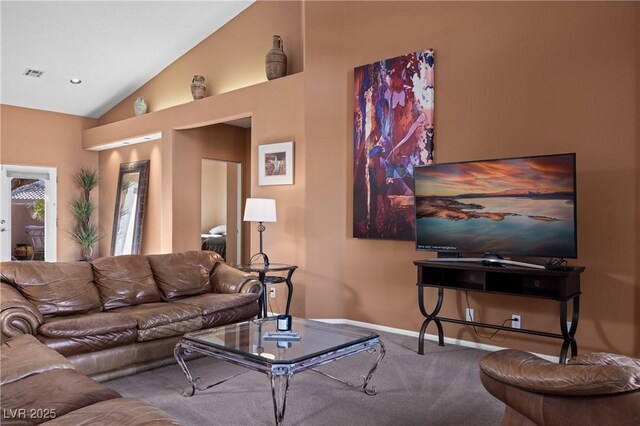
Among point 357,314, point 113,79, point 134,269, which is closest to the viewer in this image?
point 134,269

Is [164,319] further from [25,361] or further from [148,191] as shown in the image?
[148,191]

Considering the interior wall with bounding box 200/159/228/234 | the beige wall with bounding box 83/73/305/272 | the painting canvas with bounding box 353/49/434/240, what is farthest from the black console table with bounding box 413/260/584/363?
the interior wall with bounding box 200/159/228/234

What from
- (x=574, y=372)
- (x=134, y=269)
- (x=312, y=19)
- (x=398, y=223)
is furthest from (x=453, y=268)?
(x=312, y=19)

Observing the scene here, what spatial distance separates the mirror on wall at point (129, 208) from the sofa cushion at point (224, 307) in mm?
3981

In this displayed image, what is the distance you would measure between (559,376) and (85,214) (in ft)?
28.4

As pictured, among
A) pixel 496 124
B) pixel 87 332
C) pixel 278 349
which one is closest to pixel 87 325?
pixel 87 332

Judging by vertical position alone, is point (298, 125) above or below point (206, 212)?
above

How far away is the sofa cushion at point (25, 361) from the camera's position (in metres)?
2.09

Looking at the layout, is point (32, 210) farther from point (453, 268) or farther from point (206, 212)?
point (453, 268)

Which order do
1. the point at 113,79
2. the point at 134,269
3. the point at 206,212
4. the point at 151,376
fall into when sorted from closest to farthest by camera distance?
the point at 151,376 → the point at 134,269 → the point at 113,79 → the point at 206,212

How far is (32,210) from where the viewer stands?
27.7 ft

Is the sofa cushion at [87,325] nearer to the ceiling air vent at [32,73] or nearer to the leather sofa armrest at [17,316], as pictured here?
the leather sofa armrest at [17,316]

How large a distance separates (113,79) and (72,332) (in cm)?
575

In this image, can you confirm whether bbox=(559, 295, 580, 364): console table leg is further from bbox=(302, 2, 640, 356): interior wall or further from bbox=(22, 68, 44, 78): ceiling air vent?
bbox=(22, 68, 44, 78): ceiling air vent
